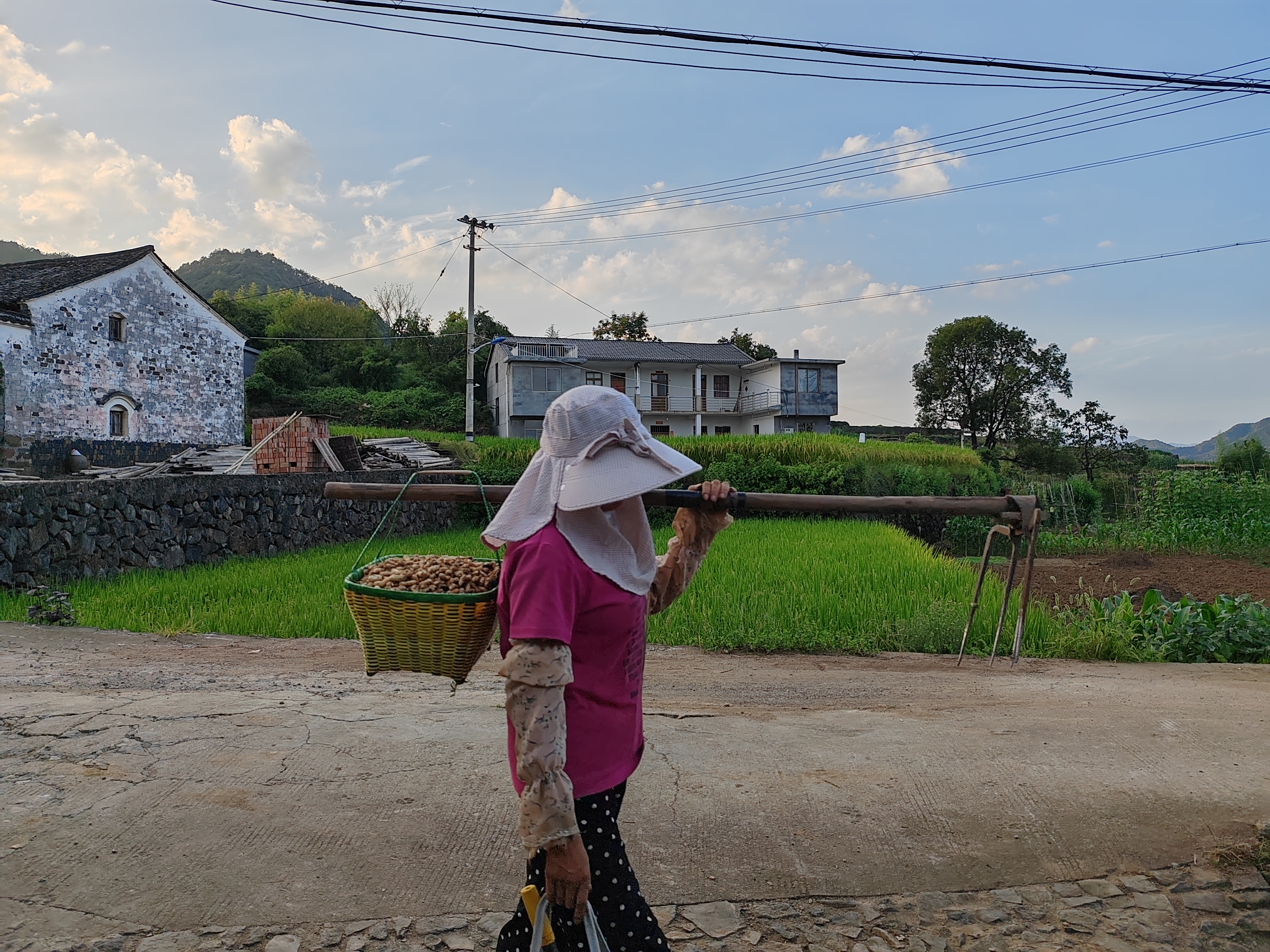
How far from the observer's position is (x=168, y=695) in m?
4.97

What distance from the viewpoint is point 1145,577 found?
12.7 meters

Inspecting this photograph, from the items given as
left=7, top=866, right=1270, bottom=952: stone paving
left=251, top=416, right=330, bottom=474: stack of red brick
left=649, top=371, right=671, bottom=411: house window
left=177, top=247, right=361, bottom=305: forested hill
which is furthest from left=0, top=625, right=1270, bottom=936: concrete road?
left=177, top=247, right=361, bottom=305: forested hill

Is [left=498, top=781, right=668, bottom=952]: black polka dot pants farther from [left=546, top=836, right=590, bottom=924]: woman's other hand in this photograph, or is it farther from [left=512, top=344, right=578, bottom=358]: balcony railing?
[left=512, top=344, right=578, bottom=358]: balcony railing

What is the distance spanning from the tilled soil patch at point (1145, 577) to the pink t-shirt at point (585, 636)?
8465 millimetres

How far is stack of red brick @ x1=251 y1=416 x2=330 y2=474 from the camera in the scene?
1742 cm

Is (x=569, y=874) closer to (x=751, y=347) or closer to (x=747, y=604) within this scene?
(x=747, y=604)

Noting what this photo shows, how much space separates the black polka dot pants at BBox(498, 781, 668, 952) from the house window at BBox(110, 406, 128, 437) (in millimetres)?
24768

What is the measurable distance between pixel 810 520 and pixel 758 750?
588 inches

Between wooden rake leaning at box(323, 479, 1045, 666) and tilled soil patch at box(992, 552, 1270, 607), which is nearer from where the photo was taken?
wooden rake leaning at box(323, 479, 1045, 666)

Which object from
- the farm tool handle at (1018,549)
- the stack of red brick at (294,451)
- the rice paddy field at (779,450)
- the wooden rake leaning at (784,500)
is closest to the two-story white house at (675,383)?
the rice paddy field at (779,450)

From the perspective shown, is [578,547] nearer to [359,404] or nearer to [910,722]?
[910,722]

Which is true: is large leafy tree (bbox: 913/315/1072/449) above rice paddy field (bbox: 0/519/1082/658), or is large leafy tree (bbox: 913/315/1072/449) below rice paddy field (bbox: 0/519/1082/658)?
above

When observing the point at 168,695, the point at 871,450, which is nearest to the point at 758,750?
the point at 168,695

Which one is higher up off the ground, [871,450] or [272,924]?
[871,450]
